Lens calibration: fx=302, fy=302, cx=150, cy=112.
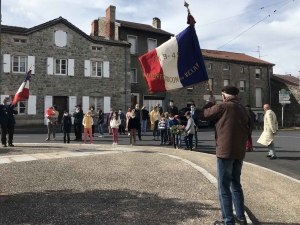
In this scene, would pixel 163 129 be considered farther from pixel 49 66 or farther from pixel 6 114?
pixel 49 66

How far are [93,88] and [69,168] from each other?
1927 cm

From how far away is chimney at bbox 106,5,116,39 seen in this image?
2834 cm

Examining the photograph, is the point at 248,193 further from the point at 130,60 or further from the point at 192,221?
the point at 130,60

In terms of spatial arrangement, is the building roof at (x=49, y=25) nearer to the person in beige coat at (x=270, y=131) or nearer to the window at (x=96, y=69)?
the window at (x=96, y=69)

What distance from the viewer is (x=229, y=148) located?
3770 mm

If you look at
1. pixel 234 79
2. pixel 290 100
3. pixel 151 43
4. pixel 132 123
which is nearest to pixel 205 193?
pixel 132 123

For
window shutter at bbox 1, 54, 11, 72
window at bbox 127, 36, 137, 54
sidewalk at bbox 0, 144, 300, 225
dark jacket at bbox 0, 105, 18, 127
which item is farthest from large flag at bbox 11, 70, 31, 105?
window at bbox 127, 36, 137, 54

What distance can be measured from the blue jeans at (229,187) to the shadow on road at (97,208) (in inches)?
21.4

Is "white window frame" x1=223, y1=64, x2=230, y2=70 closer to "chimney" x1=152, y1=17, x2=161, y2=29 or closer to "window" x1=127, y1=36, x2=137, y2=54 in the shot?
"chimney" x1=152, y1=17, x2=161, y2=29

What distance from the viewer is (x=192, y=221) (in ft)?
13.2

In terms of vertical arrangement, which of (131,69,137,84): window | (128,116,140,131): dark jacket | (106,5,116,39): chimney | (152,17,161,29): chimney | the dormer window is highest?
(152,17,161,29): chimney

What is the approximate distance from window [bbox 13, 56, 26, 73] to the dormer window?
9.60ft

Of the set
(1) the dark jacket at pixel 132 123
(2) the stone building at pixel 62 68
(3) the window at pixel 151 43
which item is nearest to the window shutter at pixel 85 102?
(2) the stone building at pixel 62 68

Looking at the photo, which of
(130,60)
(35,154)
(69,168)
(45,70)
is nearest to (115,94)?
(130,60)
